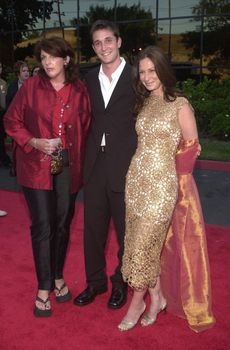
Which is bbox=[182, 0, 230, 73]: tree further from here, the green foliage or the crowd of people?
the crowd of people

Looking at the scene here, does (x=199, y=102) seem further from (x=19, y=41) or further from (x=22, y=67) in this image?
(x=19, y=41)

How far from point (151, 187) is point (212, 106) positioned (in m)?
10.5

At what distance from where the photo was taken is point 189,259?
11.3ft

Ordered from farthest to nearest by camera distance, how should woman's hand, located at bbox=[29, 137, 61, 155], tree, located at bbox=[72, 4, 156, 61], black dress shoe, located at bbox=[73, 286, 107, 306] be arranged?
tree, located at bbox=[72, 4, 156, 61]
black dress shoe, located at bbox=[73, 286, 107, 306]
woman's hand, located at bbox=[29, 137, 61, 155]

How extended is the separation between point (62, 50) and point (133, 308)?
1.88m

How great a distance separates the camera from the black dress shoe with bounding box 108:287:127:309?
370cm

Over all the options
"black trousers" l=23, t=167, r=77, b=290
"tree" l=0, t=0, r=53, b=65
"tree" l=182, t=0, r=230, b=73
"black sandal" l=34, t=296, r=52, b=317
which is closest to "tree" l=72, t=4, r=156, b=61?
"tree" l=182, t=0, r=230, b=73

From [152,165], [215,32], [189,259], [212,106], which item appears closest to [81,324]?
[189,259]

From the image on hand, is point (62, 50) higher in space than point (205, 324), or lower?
higher

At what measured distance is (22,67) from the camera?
8312 millimetres

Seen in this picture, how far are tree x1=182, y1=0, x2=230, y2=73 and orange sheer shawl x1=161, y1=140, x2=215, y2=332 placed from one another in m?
13.1

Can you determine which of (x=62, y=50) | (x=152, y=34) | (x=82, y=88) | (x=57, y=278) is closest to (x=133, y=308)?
(x=57, y=278)

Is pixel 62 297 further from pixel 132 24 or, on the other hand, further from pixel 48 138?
pixel 132 24

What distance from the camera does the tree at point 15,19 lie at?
18.6 m
